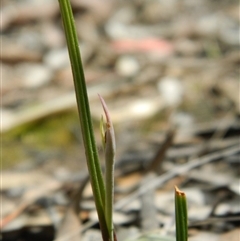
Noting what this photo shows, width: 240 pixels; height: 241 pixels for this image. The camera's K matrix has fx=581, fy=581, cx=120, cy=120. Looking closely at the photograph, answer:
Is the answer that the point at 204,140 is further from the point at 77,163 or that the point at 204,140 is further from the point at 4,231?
the point at 4,231

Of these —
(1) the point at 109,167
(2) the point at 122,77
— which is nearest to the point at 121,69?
(2) the point at 122,77

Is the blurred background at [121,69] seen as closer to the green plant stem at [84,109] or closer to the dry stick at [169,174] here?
the dry stick at [169,174]

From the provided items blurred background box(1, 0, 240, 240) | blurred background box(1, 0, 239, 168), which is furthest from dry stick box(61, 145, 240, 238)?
blurred background box(1, 0, 239, 168)

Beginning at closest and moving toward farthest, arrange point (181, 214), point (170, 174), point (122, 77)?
point (181, 214) < point (170, 174) < point (122, 77)

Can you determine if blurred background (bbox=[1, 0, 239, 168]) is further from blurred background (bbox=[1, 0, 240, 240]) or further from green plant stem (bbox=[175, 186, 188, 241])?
green plant stem (bbox=[175, 186, 188, 241])

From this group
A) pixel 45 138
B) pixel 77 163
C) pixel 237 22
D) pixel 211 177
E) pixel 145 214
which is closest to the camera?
pixel 145 214

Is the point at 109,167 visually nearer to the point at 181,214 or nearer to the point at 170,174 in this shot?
the point at 181,214

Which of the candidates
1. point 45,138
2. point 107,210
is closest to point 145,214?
point 107,210
